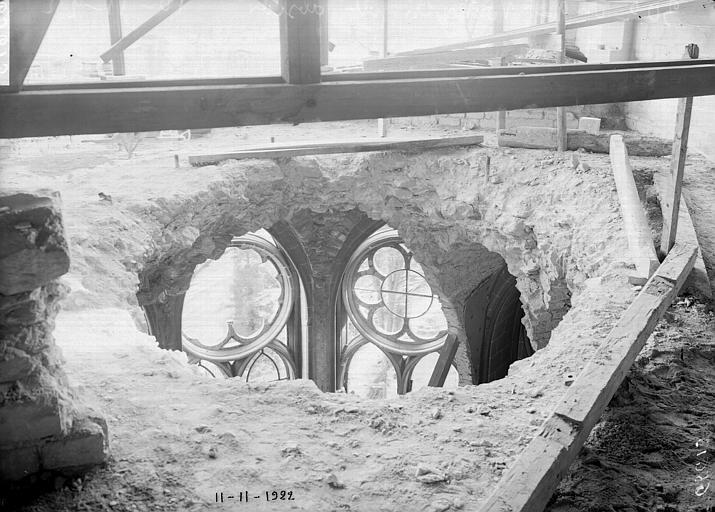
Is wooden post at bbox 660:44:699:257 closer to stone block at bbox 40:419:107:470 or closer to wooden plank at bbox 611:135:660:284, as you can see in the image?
wooden plank at bbox 611:135:660:284

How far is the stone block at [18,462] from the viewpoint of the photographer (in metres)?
3.09

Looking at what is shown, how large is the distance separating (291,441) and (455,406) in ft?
3.34

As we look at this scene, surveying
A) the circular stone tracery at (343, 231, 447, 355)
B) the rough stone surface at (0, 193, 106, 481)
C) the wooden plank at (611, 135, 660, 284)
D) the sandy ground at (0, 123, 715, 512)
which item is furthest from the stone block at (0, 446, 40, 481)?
the circular stone tracery at (343, 231, 447, 355)

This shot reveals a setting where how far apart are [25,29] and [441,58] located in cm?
865

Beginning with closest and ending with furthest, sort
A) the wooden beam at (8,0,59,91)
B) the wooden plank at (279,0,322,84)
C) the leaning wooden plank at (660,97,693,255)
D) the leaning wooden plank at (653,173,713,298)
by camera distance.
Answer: the wooden beam at (8,0,59,91) → the wooden plank at (279,0,322,84) → the leaning wooden plank at (653,173,713,298) → the leaning wooden plank at (660,97,693,255)

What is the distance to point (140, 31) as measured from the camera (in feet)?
30.7

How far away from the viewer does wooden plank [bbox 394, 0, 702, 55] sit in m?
8.38

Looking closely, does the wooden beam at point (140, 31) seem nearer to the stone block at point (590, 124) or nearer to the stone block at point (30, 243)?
the stone block at point (590, 124)

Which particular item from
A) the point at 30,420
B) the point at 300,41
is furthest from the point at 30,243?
the point at 300,41

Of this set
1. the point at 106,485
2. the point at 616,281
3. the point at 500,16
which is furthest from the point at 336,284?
the point at 106,485

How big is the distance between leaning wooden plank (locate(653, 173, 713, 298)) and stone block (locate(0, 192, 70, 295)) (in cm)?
427

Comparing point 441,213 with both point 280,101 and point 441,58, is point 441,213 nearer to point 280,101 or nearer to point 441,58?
point 441,58

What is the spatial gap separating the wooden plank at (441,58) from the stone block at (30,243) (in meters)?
7.94

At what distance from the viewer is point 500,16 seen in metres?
11.9
